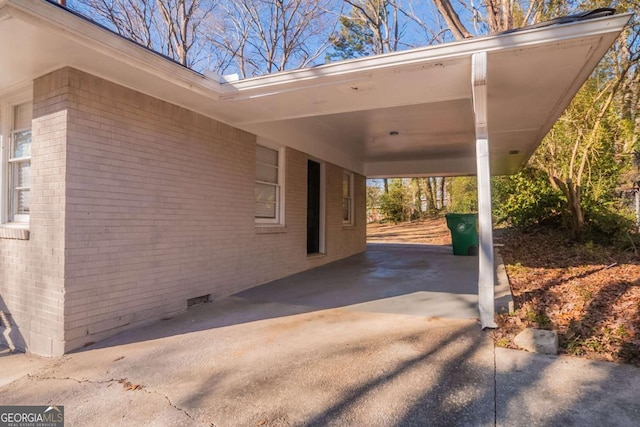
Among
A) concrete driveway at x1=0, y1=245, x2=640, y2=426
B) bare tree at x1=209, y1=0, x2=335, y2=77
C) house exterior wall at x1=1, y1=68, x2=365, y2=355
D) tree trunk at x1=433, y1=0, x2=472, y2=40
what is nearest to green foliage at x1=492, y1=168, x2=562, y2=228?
tree trunk at x1=433, y1=0, x2=472, y2=40

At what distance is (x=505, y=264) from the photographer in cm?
691

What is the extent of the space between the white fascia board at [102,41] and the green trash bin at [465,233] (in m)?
7.70

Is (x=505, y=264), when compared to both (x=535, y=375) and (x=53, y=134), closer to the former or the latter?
(x=535, y=375)

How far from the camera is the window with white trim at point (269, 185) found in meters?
6.64

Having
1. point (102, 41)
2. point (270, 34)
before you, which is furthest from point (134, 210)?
point (270, 34)

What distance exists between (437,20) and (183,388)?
538 inches

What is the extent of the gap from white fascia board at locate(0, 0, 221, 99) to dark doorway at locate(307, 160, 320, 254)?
4.15m

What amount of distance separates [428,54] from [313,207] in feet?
17.4

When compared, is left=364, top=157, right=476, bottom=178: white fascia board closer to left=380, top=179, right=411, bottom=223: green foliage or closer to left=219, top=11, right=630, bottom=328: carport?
left=219, top=11, right=630, bottom=328: carport

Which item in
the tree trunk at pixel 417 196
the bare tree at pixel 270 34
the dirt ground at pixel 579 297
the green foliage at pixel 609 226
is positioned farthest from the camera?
the tree trunk at pixel 417 196

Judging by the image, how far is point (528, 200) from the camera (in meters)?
9.56

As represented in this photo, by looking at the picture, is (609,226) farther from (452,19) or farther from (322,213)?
(322,213)

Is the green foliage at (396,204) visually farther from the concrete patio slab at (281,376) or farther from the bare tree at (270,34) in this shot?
the concrete patio slab at (281,376)

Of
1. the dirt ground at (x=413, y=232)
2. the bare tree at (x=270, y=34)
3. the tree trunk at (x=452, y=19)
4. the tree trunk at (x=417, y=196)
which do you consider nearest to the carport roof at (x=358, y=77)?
the tree trunk at (x=452, y=19)
